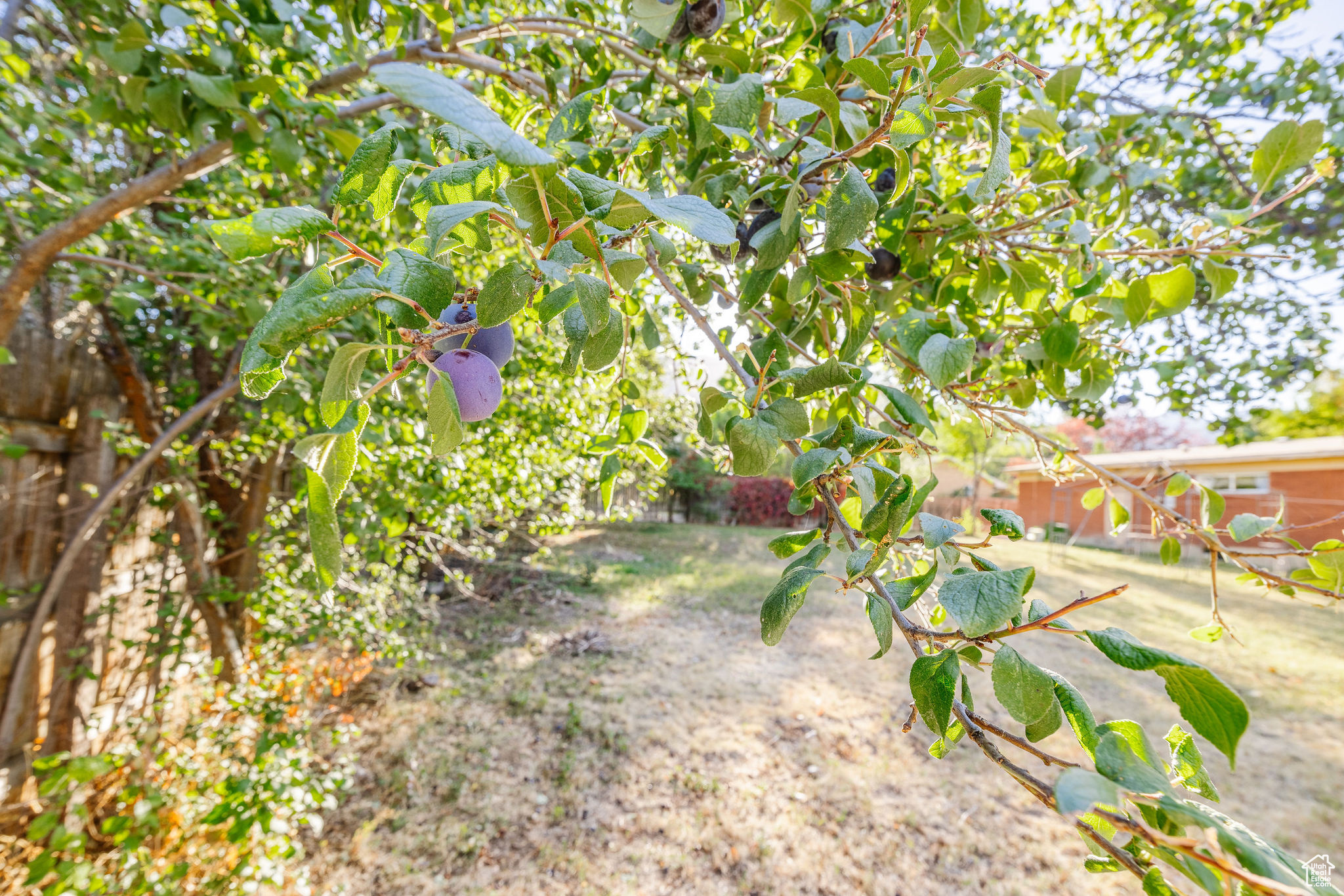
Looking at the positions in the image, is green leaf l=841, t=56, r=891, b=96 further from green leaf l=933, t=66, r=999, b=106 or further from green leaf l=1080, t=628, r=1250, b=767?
green leaf l=1080, t=628, r=1250, b=767

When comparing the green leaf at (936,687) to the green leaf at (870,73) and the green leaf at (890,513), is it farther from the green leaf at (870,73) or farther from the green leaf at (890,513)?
the green leaf at (870,73)

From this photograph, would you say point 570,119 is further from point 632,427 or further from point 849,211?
point 632,427

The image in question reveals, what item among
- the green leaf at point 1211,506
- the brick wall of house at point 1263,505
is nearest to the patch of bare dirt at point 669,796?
the green leaf at point 1211,506

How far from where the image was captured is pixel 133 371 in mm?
2604

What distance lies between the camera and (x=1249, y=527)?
0.79 meters

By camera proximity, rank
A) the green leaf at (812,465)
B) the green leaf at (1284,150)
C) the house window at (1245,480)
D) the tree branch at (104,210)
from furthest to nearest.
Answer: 1. the house window at (1245,480)
2. the tree branch at (104,210)
3. the green leaf at (1284,150)
4. the green leaf at (812,465)

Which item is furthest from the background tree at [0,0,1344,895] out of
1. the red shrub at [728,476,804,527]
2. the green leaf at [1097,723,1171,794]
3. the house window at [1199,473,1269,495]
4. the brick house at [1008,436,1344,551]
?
the house window at [1199,473,1269,495]

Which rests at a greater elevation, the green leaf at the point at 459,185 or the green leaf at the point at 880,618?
the green leaf at the point at 459,185

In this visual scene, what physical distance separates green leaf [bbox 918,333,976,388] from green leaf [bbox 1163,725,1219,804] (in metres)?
0.40

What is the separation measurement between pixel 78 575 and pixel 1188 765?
3649 millimetres

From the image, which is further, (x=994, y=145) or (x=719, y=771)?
(x=719, y=771)

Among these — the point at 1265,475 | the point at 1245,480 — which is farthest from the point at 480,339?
the point at 1245,480

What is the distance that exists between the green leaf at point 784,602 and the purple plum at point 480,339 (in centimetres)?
40

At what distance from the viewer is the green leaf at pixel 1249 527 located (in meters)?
0.78
